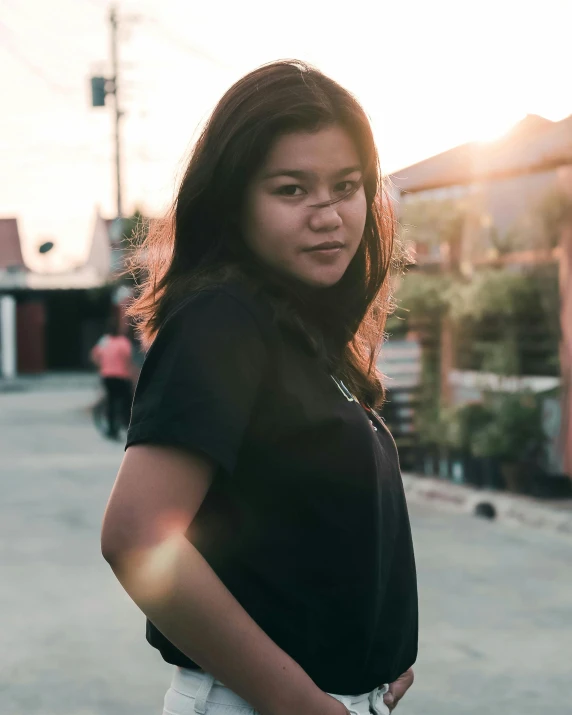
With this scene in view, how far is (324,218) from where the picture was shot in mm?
1618

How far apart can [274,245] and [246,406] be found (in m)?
0.28

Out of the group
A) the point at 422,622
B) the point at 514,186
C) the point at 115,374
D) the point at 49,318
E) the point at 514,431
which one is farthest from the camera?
the point at 49,318

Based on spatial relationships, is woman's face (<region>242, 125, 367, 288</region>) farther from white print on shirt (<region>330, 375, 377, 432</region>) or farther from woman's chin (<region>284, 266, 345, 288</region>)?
white print on shirt (<region>330, 375, 377, 432</region>)

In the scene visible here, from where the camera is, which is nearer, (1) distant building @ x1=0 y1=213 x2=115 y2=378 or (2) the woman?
(2) the woman

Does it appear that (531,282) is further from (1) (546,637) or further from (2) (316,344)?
(2) (316,344)

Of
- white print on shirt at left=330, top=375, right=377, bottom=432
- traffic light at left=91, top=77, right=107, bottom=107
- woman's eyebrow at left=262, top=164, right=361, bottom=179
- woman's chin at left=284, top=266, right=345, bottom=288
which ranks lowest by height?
white print on shirt at left=330, top=375, right=377, bottom=432

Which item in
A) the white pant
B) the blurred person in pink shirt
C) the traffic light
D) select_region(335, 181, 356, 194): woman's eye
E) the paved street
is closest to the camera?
the white pant

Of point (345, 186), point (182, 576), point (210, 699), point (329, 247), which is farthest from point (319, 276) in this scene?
point (210, 699)

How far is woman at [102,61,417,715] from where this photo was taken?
1420 millimetres

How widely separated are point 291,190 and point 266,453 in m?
0.39

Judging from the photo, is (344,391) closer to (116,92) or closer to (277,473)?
(277,473)

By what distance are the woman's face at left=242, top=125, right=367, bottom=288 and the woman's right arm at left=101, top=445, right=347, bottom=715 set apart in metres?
0.36

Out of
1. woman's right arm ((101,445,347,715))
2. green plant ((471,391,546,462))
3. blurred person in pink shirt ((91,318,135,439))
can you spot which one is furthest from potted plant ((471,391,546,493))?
woman's right arm ((101,445,347,715))

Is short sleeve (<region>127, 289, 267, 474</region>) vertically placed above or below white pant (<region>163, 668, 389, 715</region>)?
above
